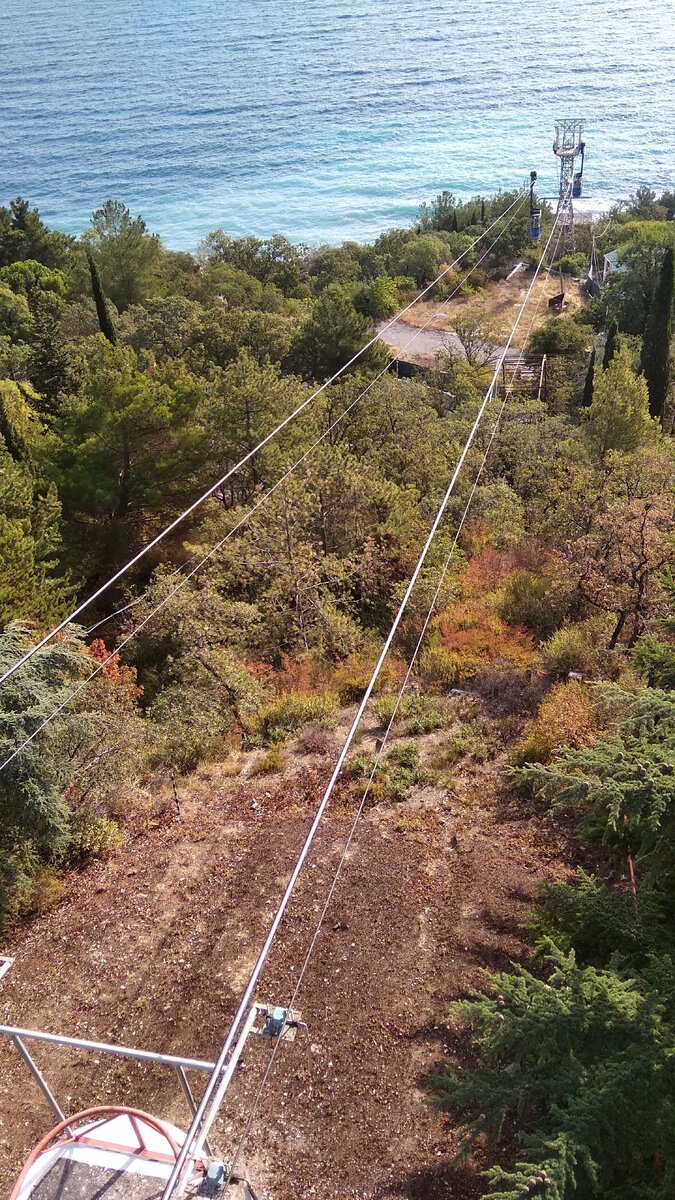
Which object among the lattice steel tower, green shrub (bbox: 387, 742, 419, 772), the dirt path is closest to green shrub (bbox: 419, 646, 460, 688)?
green shrub (bbox: 387, 742, 419, 772)

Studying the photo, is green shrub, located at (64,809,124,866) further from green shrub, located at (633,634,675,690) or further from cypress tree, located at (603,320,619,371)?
cypress tree, located at (603,320,619,371)

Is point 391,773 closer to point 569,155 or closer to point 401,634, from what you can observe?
point 401,634

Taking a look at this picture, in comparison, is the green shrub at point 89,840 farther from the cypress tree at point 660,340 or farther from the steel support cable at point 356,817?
the cypress tree at point 660,340

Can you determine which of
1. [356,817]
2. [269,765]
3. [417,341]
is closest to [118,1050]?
[356,817]

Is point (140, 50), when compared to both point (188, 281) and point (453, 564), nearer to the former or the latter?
point (188, 281)

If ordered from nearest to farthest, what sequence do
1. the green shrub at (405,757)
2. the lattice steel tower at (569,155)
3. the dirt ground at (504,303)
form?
the green shrub at (405,757)
the lattice steel tower at (569,155)
the dirt ground at (504,303)

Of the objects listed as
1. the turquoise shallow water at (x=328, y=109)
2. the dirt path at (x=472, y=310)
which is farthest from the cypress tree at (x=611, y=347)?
the turquoise shallow water at (x=328, y=109)

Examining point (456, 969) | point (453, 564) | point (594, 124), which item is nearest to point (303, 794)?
point (456, 969)
